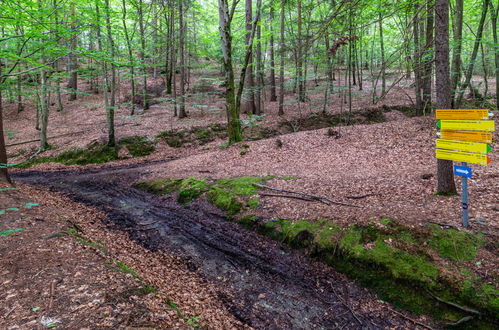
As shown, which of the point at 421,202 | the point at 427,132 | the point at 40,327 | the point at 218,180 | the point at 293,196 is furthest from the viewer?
the point at 427,132

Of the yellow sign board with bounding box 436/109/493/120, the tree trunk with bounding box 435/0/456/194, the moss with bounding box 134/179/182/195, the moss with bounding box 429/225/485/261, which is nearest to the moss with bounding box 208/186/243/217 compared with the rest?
the moss with bounding box 134/179/182/195

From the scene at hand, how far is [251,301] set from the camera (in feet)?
13.4

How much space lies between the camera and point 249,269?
16.0ft

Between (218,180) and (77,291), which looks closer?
(77,291)

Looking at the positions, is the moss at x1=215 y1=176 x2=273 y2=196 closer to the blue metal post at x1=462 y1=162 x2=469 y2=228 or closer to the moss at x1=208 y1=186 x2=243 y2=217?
the moss at x1=208 y1=186 x2=243 y2=217

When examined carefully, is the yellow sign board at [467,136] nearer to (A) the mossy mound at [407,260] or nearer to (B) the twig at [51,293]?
(A) the mossy mound at [407,260]

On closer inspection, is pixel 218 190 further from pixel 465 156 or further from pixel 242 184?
pixel 465 156

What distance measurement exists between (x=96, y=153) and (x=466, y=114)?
16333 mm

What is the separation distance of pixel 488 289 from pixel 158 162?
1303cm

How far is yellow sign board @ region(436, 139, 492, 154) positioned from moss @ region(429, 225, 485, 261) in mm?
1386

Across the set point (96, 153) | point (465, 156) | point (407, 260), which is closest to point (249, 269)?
point (407, 260)

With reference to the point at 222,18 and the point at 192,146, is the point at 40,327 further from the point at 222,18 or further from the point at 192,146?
the point at 192,146

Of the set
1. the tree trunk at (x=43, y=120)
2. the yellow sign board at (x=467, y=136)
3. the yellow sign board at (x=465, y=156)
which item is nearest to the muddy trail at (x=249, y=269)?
the yellow sign board at (x=465, y=156)

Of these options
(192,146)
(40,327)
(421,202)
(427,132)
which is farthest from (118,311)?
(192,146)
